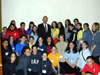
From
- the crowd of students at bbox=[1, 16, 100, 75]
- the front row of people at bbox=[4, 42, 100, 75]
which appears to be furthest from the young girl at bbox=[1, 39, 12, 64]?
the front row of people at bbox=[4, 42, 100, 75]

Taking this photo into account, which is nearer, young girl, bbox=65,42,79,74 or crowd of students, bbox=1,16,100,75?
crowd of students, bbox=1,16,100,75

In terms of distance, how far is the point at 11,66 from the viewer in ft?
13.9

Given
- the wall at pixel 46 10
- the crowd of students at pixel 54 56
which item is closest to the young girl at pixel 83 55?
the crowd of students at pixel 54 56

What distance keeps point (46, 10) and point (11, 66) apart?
3.74m

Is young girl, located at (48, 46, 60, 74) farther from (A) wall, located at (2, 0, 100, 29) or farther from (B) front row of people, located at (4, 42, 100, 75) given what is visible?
(A) wall, located at (2, 0, 100, 29)

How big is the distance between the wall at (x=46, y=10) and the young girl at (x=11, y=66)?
10.8 feet

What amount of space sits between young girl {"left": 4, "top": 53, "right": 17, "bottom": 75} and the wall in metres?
Result: 3.31

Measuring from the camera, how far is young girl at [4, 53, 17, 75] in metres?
4.19

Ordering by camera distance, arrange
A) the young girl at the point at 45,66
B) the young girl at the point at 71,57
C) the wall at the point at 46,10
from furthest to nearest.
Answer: the wall at the point at 46,10
the young girl at the point at 71,57
the young girl at the point at 45,66

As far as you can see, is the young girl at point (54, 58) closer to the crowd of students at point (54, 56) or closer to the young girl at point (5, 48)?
the crowd of students at point (54, 56)

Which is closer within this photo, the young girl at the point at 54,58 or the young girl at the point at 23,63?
the young girl at the point at 23,63

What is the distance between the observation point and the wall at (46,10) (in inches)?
292

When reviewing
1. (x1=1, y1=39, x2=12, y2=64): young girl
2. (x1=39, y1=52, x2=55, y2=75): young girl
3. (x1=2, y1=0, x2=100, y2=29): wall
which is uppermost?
(x1=2, y1=0, x2=100, y2=29): wall

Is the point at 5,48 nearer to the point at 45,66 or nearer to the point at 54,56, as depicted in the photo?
the point at 45,66
